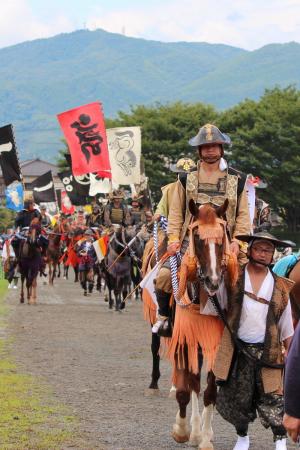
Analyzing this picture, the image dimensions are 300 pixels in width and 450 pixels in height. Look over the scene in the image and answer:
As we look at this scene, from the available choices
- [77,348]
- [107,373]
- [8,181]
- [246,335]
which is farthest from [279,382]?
[8,181]

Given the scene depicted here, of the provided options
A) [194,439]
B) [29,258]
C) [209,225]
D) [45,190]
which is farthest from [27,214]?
[209,225]

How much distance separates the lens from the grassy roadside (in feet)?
25.6

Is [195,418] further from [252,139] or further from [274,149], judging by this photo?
[252,139]

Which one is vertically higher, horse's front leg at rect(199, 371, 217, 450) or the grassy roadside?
horse's front leg at rect(199, 371, 217, 450)

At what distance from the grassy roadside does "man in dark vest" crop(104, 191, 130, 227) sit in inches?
424

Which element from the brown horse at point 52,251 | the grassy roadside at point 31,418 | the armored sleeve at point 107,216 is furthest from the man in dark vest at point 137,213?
the grassy roadside at point 31,418

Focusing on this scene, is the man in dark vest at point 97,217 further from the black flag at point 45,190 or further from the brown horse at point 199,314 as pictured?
the brown horse at point 199,314

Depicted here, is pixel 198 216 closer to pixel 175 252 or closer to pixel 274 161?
pixel 175 252

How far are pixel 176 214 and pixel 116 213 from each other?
14118mm

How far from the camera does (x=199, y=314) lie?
313 inches

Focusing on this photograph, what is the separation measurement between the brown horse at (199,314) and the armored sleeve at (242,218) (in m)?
0.34

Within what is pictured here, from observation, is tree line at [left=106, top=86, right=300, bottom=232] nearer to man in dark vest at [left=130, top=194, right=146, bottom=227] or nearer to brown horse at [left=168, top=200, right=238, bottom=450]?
man in dark vest at [left=130, top=194, right=146, bottom=227]

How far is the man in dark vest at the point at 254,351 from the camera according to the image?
7.43m

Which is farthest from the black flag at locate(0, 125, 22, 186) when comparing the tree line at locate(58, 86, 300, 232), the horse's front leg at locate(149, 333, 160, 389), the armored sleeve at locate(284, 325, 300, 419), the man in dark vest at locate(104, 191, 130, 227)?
the tree line at locate(58, 86, 300, 232)
